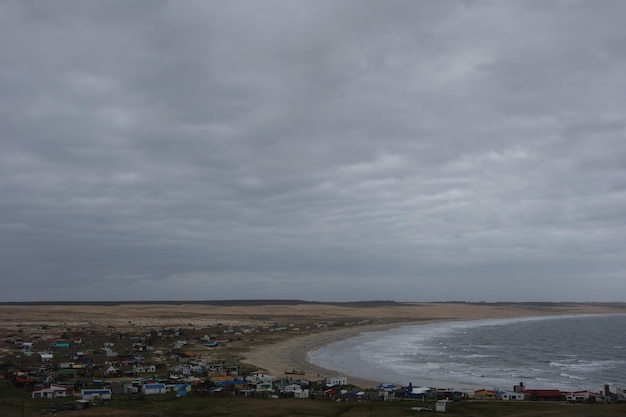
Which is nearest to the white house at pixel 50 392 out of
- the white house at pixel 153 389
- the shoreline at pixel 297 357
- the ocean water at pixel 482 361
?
the white house at pixel 153 389

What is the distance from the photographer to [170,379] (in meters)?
54.6

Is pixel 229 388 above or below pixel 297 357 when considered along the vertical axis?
above

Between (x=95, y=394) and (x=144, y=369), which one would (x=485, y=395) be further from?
(x=144, y=369)

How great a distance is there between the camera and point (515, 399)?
48.3 meters

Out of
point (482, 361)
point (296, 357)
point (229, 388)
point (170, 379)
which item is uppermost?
point (170, 379)

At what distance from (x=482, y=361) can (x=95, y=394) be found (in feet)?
179

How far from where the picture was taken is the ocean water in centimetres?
6231

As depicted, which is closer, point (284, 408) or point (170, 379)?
point (284, 408)

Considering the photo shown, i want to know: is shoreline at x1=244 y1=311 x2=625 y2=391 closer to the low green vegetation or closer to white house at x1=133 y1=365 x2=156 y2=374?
the low green vegetation

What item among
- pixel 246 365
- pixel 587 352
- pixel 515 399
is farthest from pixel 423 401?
pixel 587 352

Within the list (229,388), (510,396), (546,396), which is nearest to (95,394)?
(229,388)

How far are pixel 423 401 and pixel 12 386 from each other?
119 ft

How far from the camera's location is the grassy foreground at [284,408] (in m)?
40.2

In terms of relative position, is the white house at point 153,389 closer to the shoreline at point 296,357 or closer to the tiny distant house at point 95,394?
the tiny distant house at point 95,394
